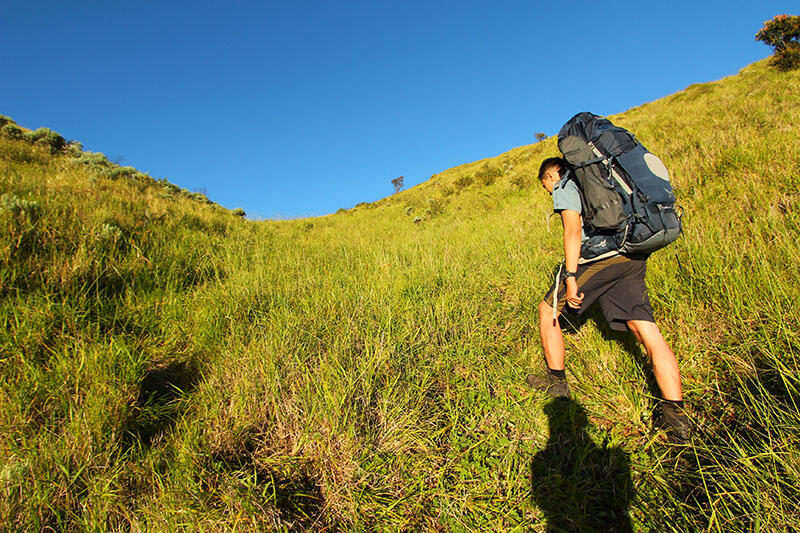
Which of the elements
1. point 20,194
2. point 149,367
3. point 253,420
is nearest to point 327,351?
point 253,420

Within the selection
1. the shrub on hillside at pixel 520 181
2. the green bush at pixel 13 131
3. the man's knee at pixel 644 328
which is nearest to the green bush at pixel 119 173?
the green bush at pixel 13 131

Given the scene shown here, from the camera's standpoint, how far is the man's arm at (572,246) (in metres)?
2.49

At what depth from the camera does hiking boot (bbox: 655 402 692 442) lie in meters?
2.11

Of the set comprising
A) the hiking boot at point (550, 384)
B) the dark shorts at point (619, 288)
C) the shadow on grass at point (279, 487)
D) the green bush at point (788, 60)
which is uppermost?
the green bush at point (788, 60)

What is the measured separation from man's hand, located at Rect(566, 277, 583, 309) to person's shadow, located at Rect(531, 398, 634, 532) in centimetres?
94

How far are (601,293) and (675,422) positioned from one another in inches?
39.3

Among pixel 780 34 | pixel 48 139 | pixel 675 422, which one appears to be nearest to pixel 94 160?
pixel 48 139

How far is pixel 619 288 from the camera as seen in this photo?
2.50m

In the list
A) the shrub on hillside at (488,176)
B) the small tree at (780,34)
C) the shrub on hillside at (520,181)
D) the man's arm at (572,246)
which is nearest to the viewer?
the man's arm at (572,246)

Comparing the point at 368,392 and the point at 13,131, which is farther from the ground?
the point at 13,131

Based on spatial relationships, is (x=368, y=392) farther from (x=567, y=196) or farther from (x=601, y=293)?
(x=567, y=196)

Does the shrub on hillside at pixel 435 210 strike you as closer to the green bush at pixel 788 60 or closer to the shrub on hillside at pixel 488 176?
the shrub on hillside at pixel 488 176

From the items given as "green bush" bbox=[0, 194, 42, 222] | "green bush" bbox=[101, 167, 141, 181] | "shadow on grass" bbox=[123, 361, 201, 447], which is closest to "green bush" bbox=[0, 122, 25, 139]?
"green bush" bbox=[101, 167, 141, 181]

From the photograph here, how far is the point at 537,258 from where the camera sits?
492 centimetres
